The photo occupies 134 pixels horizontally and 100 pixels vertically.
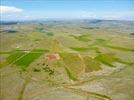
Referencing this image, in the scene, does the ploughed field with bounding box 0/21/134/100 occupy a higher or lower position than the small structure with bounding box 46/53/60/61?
lower

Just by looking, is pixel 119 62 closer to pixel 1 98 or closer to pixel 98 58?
pixel 98 58

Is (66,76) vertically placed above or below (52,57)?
below

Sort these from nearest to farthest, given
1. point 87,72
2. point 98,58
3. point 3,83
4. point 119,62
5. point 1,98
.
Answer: point 1,98
point 3,83
point 87,72
point 119,62
point 98,58

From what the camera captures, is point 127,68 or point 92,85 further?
point 127,68

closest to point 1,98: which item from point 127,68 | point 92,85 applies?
point 92,85

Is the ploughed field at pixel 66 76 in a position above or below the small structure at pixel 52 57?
below

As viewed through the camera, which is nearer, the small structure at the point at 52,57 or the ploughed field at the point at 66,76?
the ploughed field at the point at 66,76

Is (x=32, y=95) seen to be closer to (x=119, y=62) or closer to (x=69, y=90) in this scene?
(x=69, y=90)

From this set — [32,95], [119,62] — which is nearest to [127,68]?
[119,62]

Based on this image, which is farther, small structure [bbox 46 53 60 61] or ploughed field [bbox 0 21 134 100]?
small structure [bbox 46 53 60 61]

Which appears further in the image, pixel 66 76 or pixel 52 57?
pixel 52 57

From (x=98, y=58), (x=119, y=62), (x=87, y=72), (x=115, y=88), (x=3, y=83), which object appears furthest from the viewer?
(x=98, y=58)
